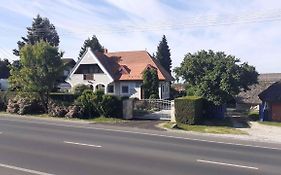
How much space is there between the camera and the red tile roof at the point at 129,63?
156 feet

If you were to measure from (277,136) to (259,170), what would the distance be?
12.4 m

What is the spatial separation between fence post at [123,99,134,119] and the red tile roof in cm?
1364

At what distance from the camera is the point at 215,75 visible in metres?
32.2

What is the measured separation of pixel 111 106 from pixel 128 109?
1.51 m

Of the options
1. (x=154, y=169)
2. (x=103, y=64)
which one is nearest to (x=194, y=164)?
(x=154, y=169)

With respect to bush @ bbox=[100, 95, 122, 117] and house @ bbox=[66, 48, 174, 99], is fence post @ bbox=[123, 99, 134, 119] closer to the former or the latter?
bush @ bbox=[100, 95, 122, 117]

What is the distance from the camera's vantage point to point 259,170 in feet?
43.7


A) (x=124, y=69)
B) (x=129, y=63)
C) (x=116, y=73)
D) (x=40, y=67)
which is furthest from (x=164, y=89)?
(x=40, y=67)

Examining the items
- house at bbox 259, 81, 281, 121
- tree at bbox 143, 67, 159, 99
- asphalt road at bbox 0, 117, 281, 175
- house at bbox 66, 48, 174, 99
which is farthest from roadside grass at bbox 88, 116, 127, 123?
house at bbox 66, 48, 174, 99

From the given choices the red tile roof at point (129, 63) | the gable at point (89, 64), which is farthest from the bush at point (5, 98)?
the red tile roof at point (129, 63)

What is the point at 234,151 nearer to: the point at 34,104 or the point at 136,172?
the point at 136,172

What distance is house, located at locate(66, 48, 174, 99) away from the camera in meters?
47.1

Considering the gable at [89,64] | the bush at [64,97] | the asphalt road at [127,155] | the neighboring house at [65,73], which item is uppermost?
the gable at [89,64]

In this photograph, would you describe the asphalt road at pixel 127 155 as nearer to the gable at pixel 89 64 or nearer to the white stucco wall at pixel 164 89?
the white stucco wall at pixel 164 89
